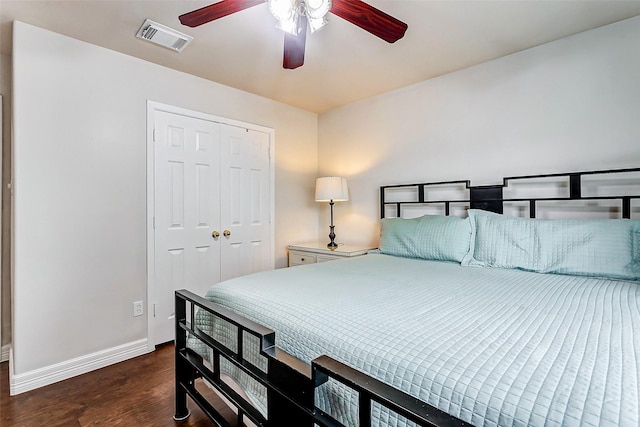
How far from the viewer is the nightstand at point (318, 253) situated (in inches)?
117

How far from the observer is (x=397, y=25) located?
61.5 inches

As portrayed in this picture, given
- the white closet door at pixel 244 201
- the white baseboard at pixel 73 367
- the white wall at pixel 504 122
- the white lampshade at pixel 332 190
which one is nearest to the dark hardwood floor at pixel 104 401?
the white baseboard at pixel 73 367

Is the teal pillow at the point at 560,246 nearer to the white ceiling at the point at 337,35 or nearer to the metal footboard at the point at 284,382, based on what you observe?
the white ceiling at the point at 337,35

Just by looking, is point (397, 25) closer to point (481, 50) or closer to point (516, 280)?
point (481, 50)

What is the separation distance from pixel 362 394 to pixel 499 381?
31cm

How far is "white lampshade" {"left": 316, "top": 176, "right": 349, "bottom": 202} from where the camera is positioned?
332 centimetres

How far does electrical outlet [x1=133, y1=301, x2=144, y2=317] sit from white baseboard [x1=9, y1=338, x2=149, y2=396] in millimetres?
212

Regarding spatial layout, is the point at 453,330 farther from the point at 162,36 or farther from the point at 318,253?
the point at 162,36

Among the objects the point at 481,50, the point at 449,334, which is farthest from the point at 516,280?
the point at 481,50

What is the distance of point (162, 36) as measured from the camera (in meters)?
2.21

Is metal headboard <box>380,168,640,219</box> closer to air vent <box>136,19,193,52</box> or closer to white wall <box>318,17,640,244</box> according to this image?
white wall <box>318,17,640,244</box>

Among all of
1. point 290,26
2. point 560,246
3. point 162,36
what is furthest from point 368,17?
point 560,246

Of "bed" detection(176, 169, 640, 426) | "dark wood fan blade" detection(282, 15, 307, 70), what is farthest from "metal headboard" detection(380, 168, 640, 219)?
"dark wood fan blade" detection(282, 15, 307, 70)

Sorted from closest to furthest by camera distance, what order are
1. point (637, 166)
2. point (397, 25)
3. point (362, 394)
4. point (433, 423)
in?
1. point (433, 423)
2. point (362, 394)
3. point (397, 25)
4. point (637, 166)
